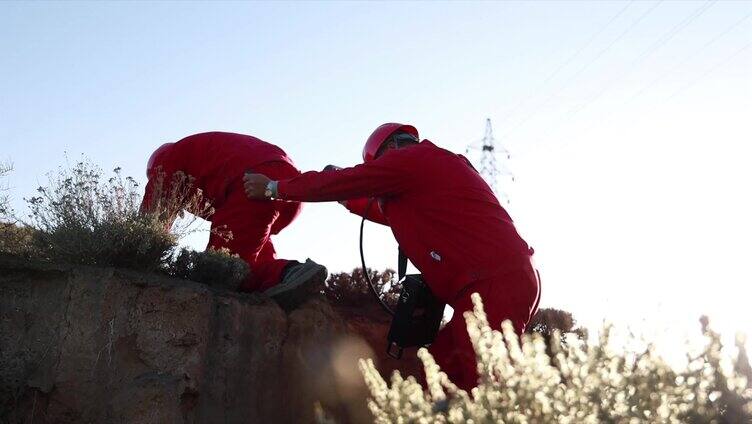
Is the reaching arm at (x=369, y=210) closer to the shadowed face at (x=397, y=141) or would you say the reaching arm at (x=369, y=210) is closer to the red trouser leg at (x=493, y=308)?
the shadowed face at (x=397, y=141)

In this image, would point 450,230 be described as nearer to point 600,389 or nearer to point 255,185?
A: point 255,185

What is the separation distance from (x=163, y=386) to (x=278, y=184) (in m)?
1.64

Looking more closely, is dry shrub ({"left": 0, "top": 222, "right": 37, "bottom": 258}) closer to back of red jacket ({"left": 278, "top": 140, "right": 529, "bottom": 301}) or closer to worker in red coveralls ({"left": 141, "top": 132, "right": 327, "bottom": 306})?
worker in red coveralls ({"left": 141, "top": 132, "right": 327, "bottom": 306})

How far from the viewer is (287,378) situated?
5.99m

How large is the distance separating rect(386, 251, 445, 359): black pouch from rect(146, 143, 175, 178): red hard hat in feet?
8.33

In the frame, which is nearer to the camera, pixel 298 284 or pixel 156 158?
pixel 298 284

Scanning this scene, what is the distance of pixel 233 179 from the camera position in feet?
24.0

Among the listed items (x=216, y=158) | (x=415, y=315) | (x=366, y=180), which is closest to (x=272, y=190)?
(x=366, y=180)

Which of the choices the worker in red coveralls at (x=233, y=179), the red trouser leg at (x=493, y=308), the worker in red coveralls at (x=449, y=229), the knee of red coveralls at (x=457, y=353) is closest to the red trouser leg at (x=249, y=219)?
the worker in red coveralls at (x=233, y=179)

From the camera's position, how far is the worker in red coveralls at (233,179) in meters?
7.14

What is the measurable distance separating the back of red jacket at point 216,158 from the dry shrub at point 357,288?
3.43 feet

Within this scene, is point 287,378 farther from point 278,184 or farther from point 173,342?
point 278,184

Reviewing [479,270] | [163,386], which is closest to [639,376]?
[479,270]

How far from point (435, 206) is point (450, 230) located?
0.21 meters
